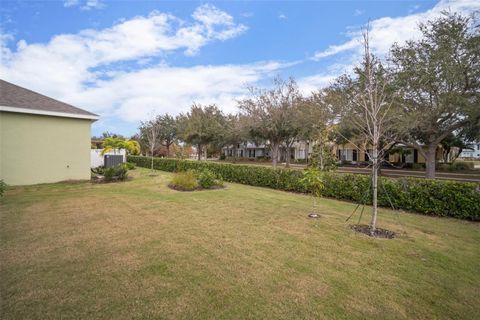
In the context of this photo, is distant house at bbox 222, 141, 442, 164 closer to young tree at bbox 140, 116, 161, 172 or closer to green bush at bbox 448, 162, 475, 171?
green bush at bbox 448, 162, 475, 171

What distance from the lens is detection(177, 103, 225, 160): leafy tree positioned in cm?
3278

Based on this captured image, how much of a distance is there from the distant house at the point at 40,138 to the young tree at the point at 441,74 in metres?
17.0

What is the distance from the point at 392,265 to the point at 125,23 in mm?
12183

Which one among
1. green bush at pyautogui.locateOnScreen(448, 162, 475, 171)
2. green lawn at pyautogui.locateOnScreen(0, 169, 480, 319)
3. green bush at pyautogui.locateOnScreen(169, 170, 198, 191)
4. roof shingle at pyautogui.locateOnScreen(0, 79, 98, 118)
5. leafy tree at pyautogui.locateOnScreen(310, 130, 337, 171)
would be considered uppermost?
roof shingle at pyautogui.locateOnScreen(0, 79, 98, 118)

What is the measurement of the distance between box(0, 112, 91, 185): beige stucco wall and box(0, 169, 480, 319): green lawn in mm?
4619

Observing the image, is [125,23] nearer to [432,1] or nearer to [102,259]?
[102,259]

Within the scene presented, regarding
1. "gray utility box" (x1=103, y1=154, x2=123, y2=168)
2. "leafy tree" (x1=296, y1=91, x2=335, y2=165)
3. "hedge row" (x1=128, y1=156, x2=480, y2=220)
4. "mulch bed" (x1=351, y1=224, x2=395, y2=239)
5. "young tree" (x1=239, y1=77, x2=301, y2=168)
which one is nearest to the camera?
"mulch bed" (x1=351, y1=224, x2=395, y2=239)

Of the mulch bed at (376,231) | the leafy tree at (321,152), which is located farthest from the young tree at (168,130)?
the mulch bed at (376,231)

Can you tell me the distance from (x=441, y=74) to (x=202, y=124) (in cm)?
2519

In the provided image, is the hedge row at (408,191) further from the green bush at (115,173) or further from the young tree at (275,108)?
the young tree at (275,108)

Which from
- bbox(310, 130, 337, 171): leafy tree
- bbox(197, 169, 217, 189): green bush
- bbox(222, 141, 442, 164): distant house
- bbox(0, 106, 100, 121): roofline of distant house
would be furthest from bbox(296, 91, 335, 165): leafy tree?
bbox(0, 106, 100, 121): roofline of distant house

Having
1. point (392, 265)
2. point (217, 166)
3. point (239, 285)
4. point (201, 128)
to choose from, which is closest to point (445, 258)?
point (392, 265)

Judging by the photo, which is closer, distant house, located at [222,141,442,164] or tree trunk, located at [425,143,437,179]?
tree trunk, located at [425,143,437,179]

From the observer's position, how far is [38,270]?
11.4 ft
